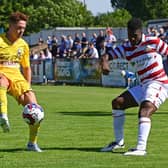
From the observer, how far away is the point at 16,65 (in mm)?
11836

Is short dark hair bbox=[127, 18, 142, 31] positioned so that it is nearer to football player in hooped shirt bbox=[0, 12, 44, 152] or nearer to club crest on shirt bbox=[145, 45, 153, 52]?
club crest on shirt bbox=[145, 45, 153, 52]

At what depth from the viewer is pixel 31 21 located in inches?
3322

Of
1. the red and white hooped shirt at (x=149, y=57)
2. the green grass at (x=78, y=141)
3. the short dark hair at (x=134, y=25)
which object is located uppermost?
the short dark hair at (x=134, y=25)

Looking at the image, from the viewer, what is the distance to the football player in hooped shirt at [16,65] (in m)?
11.4

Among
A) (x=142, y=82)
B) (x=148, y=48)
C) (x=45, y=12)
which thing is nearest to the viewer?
(x=148, y=48)

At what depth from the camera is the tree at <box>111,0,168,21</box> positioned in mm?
107000

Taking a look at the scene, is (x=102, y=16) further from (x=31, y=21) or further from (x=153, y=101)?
(x=153, y=101)

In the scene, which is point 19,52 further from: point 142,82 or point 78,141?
point 78,141

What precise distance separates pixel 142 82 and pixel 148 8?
324ft

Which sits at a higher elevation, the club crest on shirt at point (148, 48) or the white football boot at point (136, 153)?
the club crest on shirt at point (148, 48)

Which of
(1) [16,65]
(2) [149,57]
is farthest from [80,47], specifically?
(2) [149,57]

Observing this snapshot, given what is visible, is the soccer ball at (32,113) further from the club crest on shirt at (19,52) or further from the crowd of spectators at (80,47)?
the crowd of spectators at (80,47)

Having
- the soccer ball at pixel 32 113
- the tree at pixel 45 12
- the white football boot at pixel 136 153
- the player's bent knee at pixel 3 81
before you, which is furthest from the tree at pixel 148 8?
the white football boot at pixel 136 153

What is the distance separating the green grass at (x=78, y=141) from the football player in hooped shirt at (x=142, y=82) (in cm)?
38
